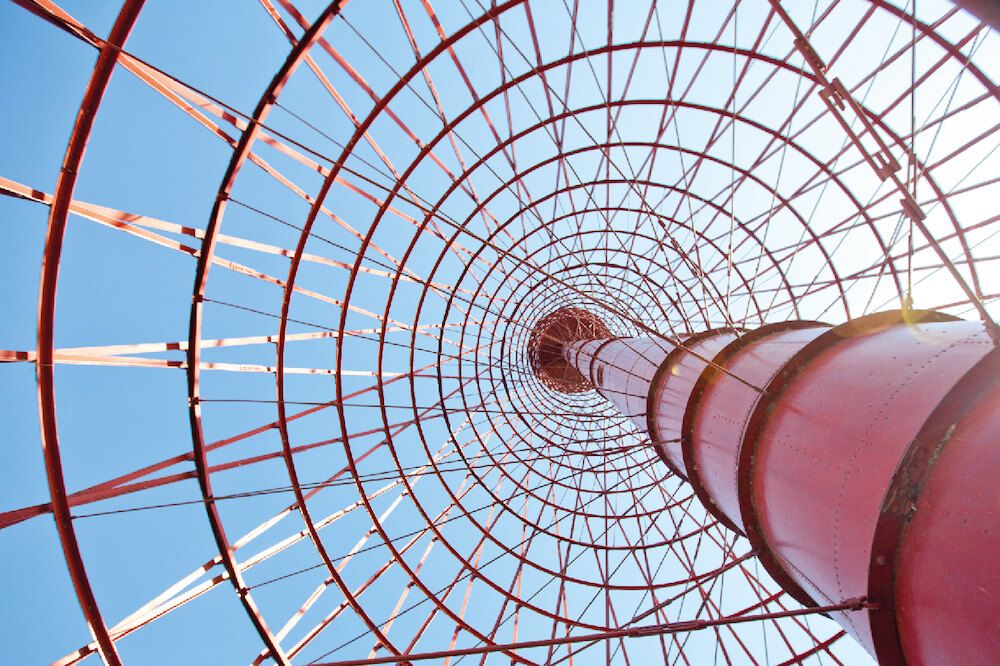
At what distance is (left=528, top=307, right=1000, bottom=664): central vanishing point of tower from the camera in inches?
117

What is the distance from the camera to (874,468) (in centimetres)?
365

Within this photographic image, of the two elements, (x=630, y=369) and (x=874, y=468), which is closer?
(x=874, y=468)

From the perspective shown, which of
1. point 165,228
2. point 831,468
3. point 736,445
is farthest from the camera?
point 165,228

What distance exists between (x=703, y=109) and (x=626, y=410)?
8.76m

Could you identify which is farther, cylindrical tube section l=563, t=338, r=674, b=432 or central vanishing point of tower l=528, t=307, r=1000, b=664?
cylindrical tube section l=563, t=338, r=674, b=432

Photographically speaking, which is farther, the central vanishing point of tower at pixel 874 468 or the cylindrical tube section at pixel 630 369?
the cylindrical tube section at pixel 630 369

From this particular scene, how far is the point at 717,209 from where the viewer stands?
1603 centimetres

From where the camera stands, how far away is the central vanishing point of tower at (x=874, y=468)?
9.78 feet

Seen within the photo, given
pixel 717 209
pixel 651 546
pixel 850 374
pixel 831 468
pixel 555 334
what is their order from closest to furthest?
pixel 831 468
pixel 850 374
pixel 651 546
pixel 717 209
pixel 555 334

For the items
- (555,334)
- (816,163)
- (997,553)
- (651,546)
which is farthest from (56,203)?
(555,334)

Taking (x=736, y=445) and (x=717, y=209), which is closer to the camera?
(x=736, y=445)

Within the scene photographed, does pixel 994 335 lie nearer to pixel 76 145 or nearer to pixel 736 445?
pixel 736 445

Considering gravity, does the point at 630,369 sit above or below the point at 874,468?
above

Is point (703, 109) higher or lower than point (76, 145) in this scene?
lower
